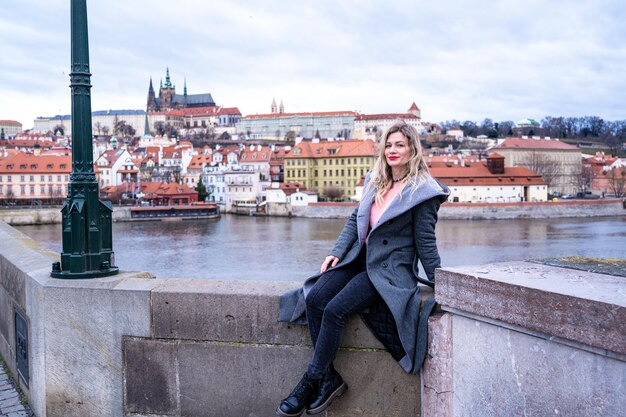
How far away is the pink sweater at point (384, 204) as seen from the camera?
93.0 inches

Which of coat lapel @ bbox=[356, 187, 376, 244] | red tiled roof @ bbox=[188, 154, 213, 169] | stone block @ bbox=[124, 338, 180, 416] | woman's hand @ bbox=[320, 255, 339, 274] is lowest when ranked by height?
stone block @ bbox=[124, 338, 180, 416]

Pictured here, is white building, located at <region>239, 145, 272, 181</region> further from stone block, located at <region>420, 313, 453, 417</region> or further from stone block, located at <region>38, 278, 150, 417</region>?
stone block, located at <region>420, 313, 453, 417</region>

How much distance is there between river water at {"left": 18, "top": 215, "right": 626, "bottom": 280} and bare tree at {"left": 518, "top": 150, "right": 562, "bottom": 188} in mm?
21143

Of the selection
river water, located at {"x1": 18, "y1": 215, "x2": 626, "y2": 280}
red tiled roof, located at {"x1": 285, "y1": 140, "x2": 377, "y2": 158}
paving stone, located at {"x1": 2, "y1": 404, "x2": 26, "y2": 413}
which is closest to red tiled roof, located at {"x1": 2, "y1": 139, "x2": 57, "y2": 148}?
red tiled roof, located at {"x1": 285, "y1": 140, "x2": 377, "y2": 158}

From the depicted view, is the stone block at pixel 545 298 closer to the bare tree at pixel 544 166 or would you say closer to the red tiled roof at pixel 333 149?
the red tiled roof at pixel 333 149

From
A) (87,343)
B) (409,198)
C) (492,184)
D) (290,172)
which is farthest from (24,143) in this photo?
(409,198)

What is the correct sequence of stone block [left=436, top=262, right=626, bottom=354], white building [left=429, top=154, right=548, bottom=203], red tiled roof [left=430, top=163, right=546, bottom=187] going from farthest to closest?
red tiled roof [left=430, top=163, right=546, bottom=187], white building [left=429, top=154, right=548, bottom=203], stone block [left=436, top=262, right=626, bottom=354]

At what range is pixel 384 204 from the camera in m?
2.38

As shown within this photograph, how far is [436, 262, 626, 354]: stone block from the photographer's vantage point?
5.14ft

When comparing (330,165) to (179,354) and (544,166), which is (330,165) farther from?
(179,354)

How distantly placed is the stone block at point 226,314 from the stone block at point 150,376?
72mm

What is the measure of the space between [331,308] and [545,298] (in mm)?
752

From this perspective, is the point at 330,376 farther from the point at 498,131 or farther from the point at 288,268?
the point at 498,131

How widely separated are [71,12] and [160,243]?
29.8m
